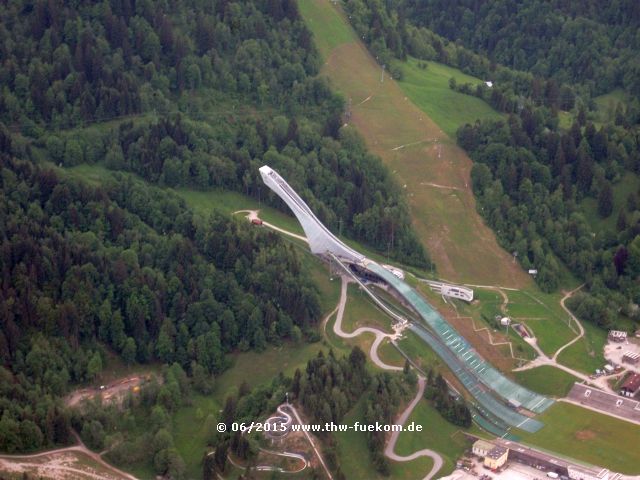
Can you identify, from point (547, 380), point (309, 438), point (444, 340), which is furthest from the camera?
point (444, 340)

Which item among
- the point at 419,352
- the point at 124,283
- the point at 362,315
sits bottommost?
the point at 362,315

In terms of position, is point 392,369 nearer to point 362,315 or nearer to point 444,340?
point 444,340

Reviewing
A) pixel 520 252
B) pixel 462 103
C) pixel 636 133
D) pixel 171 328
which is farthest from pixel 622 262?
pixel 171 328

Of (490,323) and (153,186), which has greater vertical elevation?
(153,186)

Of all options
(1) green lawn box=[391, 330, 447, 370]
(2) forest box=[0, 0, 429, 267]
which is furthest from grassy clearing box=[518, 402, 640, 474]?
(2) forest box=[0, 0, 429, 267]

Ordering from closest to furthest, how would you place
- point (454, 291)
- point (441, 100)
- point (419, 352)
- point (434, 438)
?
point (434, 438) → point (419, 352) → point (454, 291) → point (441, 100)

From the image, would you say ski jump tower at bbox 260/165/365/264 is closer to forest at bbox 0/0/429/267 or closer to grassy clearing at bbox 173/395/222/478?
forest at bbox 0/0/429/267

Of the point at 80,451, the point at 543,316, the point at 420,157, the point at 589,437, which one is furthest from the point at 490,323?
the point at 80,451
